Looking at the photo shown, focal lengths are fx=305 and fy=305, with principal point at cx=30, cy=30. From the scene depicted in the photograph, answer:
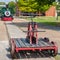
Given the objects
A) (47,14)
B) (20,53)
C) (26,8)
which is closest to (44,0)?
(20,53)

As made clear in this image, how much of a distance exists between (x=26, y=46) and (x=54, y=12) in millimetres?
63758

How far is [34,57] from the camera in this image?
1194 centimetres

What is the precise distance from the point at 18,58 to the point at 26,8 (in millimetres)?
50744

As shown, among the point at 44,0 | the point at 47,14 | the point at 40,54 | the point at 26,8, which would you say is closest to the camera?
the point at 40,54

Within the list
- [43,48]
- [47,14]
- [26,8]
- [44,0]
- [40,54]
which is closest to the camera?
[43,48]

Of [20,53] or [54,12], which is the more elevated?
[20,53]

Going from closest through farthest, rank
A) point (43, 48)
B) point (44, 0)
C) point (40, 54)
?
1. point (43, 48)
2. point (40, 54)
3. point (44, 0)

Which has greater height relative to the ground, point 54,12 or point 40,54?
point 40,54

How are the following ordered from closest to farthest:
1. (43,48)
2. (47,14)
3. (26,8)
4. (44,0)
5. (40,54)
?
(43,48) → (40,54) → (44,0) → (26,8) → (47,14)

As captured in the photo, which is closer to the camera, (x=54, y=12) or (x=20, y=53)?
(x=20, y=53)

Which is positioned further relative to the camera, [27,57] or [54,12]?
[54,12]

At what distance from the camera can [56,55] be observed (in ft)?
39.7

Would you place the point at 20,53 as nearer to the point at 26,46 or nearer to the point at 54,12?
the point at 26,46

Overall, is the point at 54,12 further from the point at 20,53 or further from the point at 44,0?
the point at 20,53
